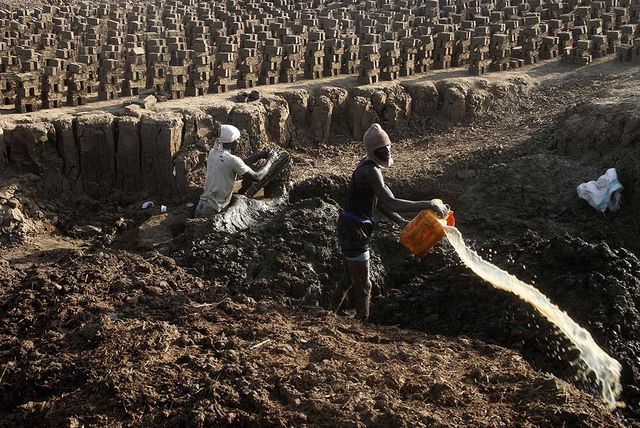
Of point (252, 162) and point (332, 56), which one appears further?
point (332, 56)

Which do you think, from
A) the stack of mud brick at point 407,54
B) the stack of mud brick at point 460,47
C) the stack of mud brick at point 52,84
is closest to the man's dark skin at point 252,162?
the stack of mud brick at point 52,84

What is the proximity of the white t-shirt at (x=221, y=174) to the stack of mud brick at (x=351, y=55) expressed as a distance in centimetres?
495

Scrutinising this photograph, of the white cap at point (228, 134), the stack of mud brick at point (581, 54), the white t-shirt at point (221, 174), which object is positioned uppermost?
the stack of mud brick at point (581, 54)

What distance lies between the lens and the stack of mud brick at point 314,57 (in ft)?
45.3

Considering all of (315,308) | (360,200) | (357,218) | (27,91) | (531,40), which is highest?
(531,40)

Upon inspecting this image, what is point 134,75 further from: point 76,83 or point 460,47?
point 460,47

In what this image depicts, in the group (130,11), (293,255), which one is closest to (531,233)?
(293,255)

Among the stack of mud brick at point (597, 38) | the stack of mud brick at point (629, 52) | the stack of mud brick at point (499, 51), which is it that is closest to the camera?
the stack of mud brick at point (499, 51)

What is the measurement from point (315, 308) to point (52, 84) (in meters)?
5.57

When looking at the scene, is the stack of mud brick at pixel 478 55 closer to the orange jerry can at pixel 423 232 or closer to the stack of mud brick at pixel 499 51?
the stack of mud brick at pixel 499 51

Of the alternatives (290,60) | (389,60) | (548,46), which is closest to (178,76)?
(290,60)

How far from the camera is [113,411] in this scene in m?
6.37

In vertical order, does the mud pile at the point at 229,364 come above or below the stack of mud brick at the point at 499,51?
below

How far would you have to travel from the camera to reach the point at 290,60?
13695 mm
